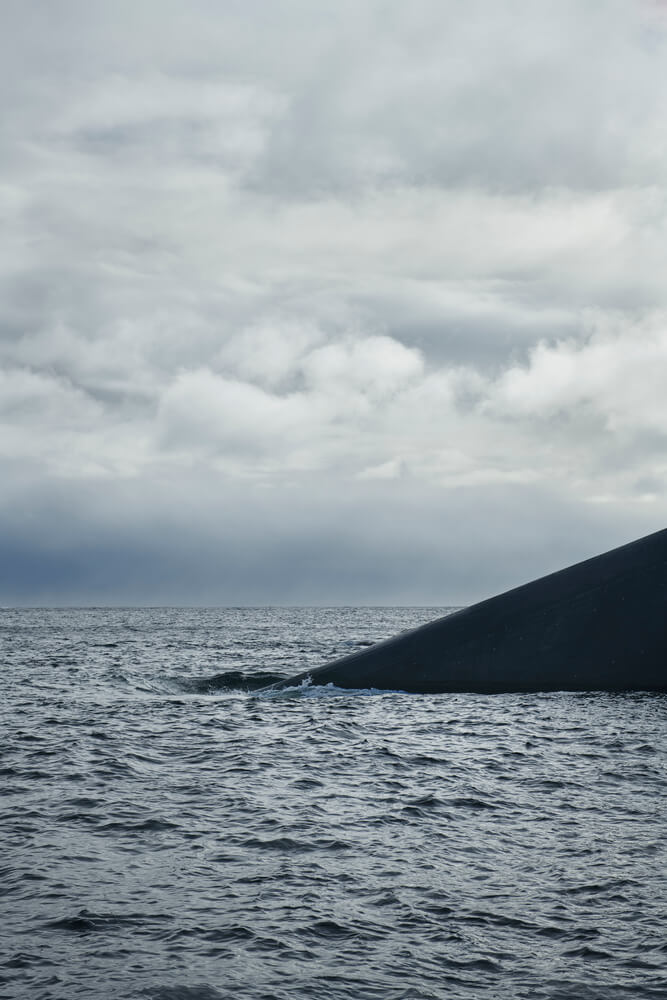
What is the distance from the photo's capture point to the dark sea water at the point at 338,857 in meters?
8.12

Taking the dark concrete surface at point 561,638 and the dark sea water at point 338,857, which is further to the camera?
the dark concrete surface at point 561,638

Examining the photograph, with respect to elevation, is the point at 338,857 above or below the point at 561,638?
below

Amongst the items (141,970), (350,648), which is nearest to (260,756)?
(141,970)

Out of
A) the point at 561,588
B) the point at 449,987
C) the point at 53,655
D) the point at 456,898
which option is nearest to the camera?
the point at 449,987

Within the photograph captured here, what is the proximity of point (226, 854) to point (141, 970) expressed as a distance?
366 centimetres

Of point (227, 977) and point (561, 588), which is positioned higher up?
point (561, 588)

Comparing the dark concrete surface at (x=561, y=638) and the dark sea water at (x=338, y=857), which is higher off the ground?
the dark concrete surface at (x=561, y=638)

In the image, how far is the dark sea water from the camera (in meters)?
8.12

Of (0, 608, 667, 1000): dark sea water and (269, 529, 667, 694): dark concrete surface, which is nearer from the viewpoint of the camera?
(0, 608, 667, 1000): dark sea water

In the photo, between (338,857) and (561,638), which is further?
(561,638)

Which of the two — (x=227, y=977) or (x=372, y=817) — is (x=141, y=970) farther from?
(x=372, y=817)

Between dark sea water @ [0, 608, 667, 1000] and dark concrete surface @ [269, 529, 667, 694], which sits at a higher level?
dark concrete surface @ [269, 529, 667, 694]

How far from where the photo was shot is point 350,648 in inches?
2157

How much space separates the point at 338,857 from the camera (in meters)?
11.6
